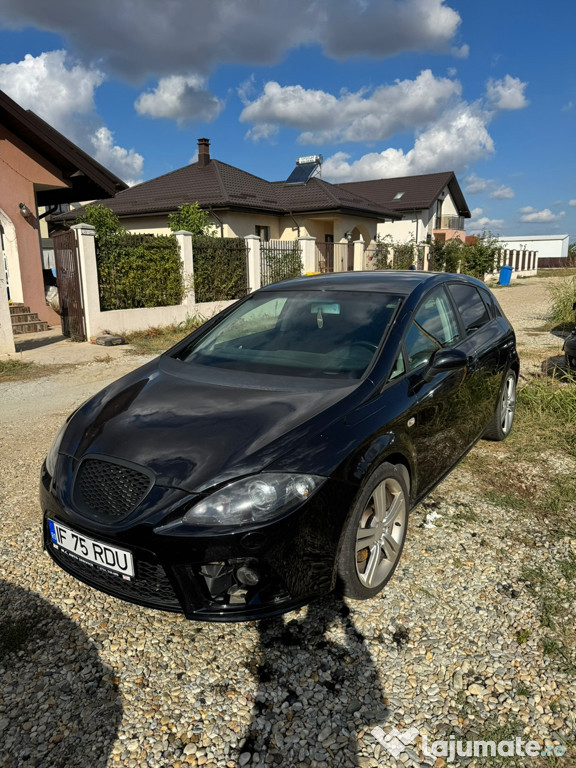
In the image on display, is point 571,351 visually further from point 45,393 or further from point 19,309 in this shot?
point 19,309

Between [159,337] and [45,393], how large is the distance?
4.78m

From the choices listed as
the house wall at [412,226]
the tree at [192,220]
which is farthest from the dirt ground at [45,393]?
the house wall at [412,226]

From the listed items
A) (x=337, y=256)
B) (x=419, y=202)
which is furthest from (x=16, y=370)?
(x=419, y=202)

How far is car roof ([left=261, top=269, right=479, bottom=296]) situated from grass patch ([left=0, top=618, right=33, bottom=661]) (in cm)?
259

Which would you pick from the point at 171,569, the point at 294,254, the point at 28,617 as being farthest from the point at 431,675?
the point at 294,254

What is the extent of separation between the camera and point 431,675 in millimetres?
2234

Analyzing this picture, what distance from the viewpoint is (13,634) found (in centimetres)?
248

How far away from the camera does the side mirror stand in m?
3.07

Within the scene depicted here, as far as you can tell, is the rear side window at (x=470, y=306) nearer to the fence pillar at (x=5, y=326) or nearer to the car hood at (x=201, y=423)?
the car hood at (x=201, y=423)

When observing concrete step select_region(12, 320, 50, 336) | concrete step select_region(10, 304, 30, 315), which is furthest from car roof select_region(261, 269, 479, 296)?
concrete step select_region(10, 304, 30, 315)

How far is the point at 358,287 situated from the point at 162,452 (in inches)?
74.6

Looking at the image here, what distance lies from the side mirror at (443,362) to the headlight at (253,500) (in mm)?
1206

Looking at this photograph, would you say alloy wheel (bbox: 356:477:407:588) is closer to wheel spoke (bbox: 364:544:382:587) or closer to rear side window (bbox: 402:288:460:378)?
wheel spoke (bbox: 364:544:382:587)

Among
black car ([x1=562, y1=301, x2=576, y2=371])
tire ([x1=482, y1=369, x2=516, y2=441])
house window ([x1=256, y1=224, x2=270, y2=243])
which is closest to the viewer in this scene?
tire ([x1=482, y1=369, x2=516, y2=441])
